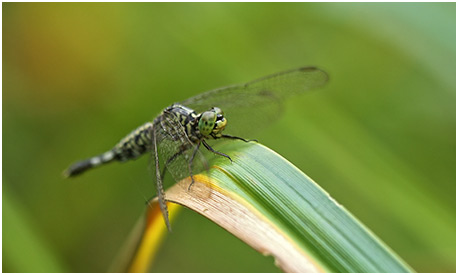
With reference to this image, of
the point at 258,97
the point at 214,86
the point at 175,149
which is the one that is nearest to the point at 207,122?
the point at 175,149

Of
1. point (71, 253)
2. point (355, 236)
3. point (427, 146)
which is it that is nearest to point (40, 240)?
point (71, 253)

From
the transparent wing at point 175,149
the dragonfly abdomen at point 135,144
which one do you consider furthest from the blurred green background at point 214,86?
the transparent wing at point 175,149

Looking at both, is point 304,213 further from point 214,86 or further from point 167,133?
point 214,86

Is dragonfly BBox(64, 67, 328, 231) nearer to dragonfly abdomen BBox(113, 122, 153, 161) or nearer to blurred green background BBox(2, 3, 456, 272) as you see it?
dragonfly abdomen BBox(113, 122, 153, 161)

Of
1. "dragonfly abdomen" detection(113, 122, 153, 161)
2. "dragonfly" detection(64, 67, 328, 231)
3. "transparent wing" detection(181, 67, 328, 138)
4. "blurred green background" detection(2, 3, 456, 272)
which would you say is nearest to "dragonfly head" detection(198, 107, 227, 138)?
"dragonfly" detection(64, 67, 328, 231)

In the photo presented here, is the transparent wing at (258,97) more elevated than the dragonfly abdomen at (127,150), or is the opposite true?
the dragonfly abdomen at (127,150)

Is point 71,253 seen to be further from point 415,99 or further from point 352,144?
point 415,99

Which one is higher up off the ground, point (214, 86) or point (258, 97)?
point (214, 86)

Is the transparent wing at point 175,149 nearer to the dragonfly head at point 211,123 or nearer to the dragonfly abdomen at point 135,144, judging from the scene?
the dragonfly head at point 211,123
